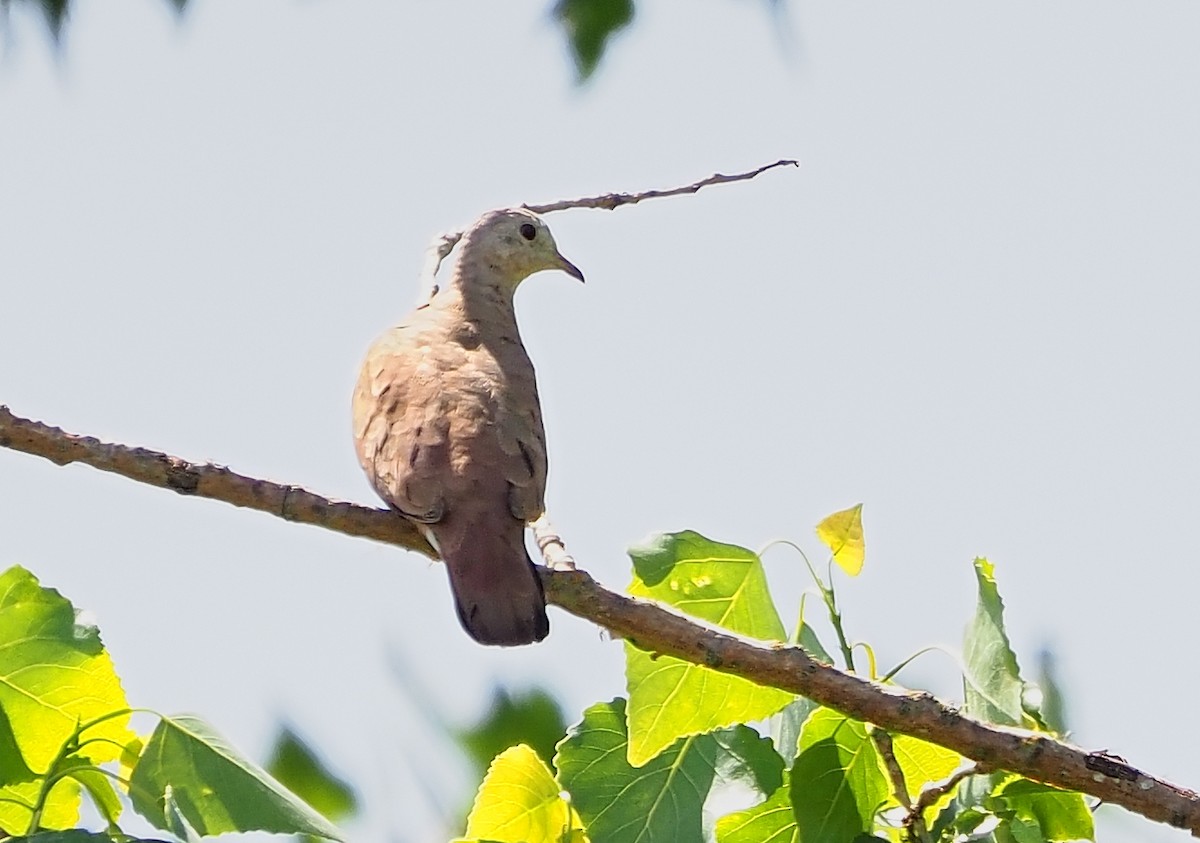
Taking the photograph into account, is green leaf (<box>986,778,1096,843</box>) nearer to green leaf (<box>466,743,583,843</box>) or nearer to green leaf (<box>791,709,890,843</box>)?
green leaf (<box>791,709,890,843</box>)

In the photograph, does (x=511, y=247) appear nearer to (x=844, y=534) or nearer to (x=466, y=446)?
(x=466, y=446)

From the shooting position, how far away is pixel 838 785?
2.26 m

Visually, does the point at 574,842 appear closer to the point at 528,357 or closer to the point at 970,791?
the point at 970,791

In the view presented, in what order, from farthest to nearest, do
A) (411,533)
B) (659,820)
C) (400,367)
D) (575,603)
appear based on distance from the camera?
(400,367), (411,533), (575,603), (659,820)

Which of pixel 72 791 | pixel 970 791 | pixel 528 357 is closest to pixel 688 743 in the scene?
pixel 970 791

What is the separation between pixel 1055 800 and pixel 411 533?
1448mm

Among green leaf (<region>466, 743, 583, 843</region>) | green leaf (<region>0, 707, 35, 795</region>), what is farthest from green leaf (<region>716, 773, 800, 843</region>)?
green leaf (<region>0, 707, 35, 795</region>)

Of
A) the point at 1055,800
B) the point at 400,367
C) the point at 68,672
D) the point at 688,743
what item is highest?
the point at 400,367

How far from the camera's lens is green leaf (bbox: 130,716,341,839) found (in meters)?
2.02

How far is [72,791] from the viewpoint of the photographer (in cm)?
216

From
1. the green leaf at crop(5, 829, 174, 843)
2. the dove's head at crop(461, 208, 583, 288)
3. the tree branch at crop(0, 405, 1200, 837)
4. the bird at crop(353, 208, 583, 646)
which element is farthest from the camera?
the dove's head at crop(461, 208, 583, 288)

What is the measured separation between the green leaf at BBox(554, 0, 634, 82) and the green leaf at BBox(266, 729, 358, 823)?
1.45 m

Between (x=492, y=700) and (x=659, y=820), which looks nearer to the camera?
(x=659, y=820)

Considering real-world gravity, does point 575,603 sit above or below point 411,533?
below
